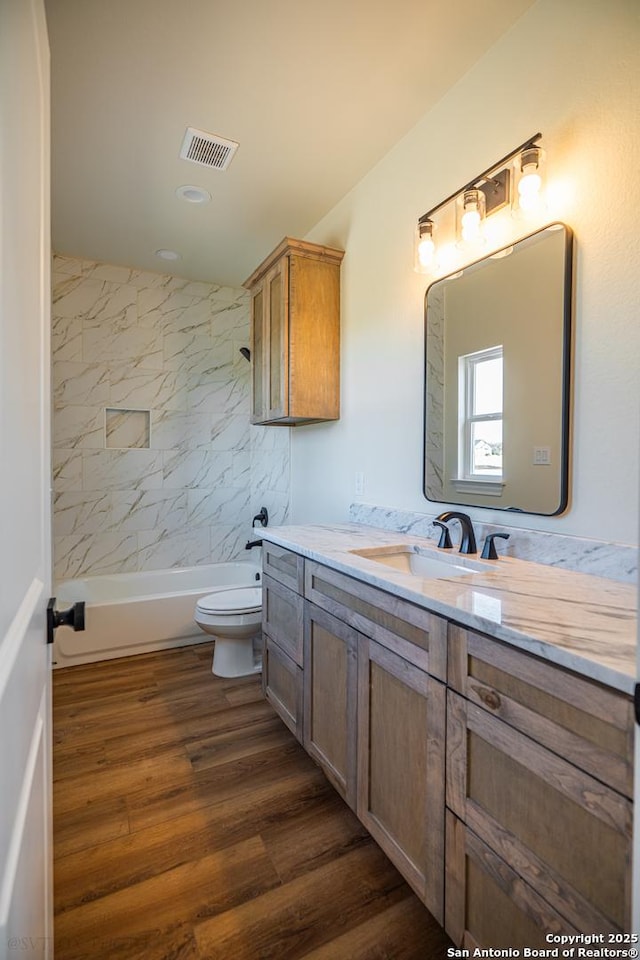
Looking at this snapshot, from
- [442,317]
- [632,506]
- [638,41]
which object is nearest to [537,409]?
[632,506]

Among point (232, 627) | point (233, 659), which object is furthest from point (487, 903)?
point (233, 659)

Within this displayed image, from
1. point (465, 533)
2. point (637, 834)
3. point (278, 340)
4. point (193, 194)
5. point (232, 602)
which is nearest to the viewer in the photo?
point (637, 834)

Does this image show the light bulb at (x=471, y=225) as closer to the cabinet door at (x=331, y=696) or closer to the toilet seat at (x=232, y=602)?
the cabinet door at (x=331, y=696)

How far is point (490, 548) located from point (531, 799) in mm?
771

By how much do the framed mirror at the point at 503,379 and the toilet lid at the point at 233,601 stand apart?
129 centimetres

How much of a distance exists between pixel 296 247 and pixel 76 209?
4.36ft

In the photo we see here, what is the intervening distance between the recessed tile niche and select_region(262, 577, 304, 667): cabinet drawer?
194 cm

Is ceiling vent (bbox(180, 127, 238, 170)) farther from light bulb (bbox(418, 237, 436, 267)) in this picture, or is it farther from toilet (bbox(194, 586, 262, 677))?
toilet (bbox(194, 586, 262, 677))

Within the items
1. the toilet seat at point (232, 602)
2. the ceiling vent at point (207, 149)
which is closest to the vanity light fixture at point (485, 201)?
the ceiling vent at point (207, 149)

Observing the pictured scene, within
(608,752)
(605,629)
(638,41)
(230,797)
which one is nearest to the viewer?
(608,752)

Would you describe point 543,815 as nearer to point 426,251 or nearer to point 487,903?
point 487,903

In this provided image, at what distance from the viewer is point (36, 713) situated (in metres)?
0.72

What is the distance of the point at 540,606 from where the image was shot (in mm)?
991

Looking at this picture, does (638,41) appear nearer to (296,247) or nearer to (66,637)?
(296,247)
